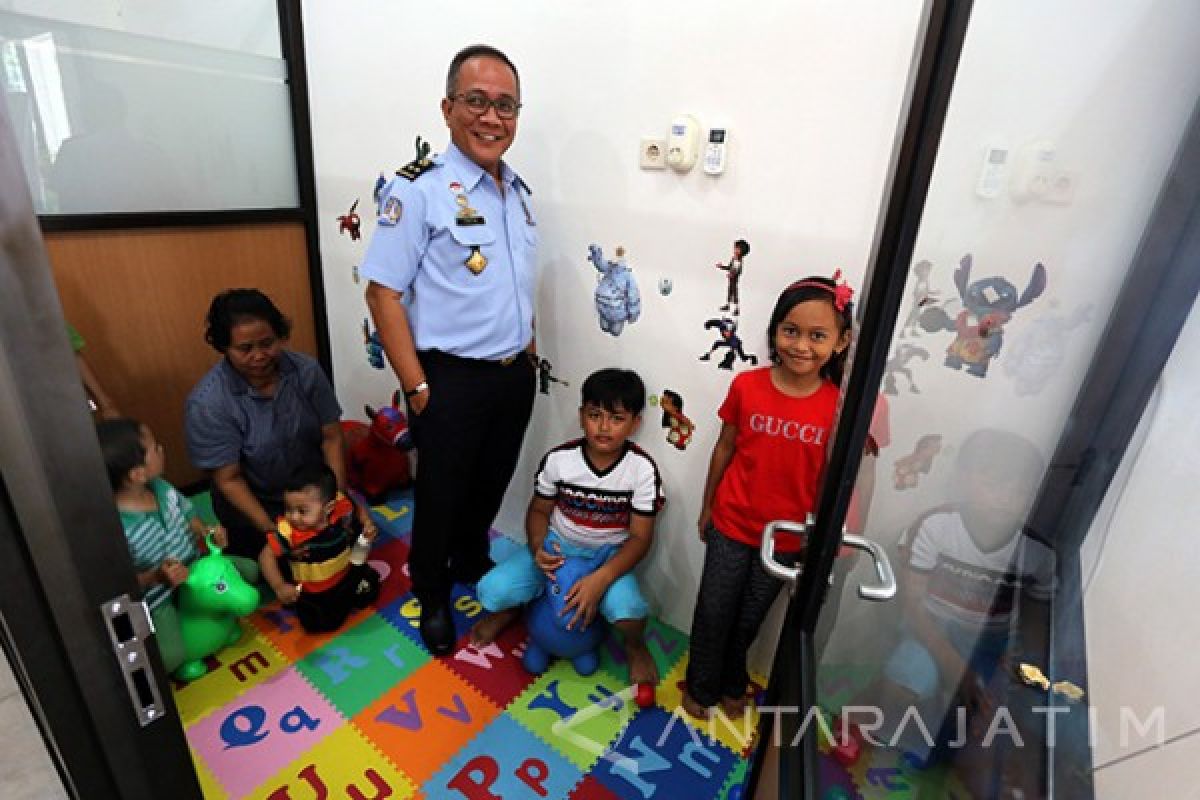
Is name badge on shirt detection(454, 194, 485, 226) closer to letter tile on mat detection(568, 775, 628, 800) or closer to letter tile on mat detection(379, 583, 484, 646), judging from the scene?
letter tile on mat detection(379, 583, 484, 646)

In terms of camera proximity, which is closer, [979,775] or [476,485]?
[979,775]

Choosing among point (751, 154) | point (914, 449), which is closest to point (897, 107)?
point (751, 154)

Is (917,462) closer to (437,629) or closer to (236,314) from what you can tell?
(437,629)

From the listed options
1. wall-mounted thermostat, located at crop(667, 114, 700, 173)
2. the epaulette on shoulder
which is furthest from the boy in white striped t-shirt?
wall-mounted thermostat, located at crop(667, 114, 700, 173)

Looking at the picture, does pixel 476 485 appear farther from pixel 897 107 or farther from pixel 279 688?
pixel 897 107

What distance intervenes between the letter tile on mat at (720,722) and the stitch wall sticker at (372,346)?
1.62 meters

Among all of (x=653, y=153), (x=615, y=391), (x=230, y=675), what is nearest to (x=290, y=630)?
(x=230, y=675)

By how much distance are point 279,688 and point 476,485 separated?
0.73m

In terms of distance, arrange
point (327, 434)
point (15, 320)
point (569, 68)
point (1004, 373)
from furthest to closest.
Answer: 1. point (327, 434)
2. point (569, 68)
3. point (1004, 373)
4. point (15, 320)

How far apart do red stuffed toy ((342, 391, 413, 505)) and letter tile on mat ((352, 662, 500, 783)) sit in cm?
93

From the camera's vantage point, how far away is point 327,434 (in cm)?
209

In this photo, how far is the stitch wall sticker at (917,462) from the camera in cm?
99

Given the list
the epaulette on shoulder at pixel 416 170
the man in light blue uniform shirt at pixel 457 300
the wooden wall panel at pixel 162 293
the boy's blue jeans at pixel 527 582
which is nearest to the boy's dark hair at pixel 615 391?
the man in light blue uniform shirt at pixel 457 300

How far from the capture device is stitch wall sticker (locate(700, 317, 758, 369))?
150 centimetres
